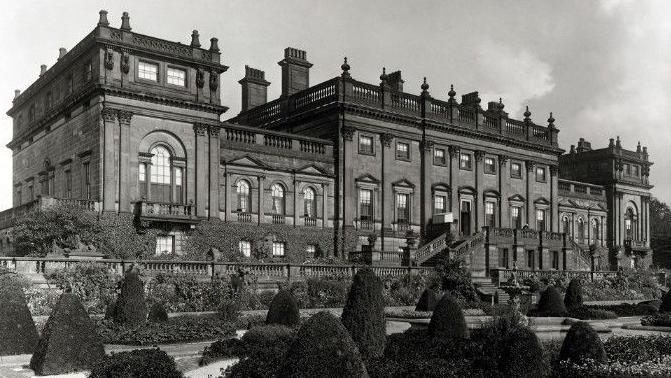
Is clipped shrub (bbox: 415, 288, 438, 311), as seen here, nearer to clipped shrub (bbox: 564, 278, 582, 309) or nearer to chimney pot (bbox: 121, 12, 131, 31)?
clipped shrub (bbox: 564, 278, 582, 309)

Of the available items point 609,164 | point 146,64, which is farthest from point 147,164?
point 609,164

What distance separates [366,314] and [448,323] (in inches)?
169

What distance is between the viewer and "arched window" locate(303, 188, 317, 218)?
46.4m

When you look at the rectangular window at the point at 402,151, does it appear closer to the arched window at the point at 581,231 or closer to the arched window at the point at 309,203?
the arched window at the point at 309,203

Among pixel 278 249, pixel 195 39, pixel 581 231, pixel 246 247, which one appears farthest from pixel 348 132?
pixel 581 231

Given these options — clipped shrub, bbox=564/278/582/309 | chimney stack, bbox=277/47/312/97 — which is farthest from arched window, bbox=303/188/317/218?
clipped shrub, bbox=564/278/582/309

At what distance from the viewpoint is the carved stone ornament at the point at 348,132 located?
47406 mm

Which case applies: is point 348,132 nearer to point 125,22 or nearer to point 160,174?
point 160,174

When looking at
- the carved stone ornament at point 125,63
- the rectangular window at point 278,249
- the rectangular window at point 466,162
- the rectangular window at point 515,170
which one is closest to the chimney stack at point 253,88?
the rectangular window at point 278,249

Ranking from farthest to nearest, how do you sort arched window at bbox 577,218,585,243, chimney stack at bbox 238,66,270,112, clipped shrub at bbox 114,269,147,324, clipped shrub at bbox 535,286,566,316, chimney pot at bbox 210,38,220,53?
1. arched window at bbox 577,218,585,243
2. chimney stack at bbox 238,66,270,112
3. chimney pot at bbox 210,38,220,53
4. clipped shrub at bbox 535,286,566,316
5. clipped shrub at bbox 114,269,147,324

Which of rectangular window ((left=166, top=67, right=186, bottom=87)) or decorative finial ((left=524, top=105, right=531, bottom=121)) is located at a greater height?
decorative finial ((left=524, top=105, right=531, bottom=121))

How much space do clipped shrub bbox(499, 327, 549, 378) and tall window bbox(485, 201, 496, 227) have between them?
41.7 metres

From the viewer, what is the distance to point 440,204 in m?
52.8

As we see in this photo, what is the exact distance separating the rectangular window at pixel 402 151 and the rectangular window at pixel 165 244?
16.7m
